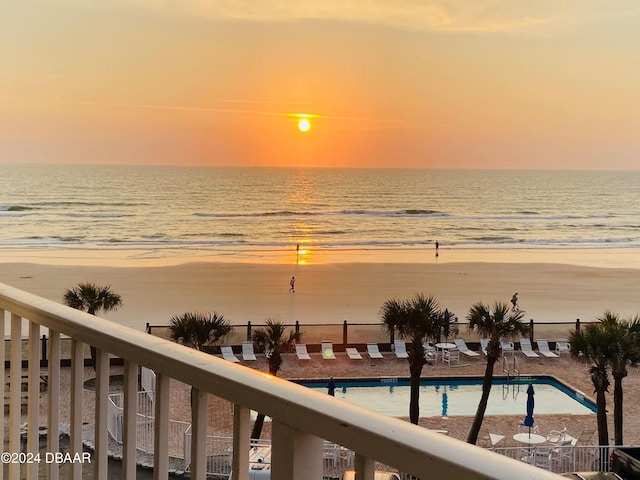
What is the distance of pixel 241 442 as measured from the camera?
2.97ft

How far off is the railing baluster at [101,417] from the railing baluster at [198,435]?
31 cm

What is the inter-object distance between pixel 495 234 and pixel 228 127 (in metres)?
30.3

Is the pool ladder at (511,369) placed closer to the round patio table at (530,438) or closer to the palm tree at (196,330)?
the round patio table at (530,438)

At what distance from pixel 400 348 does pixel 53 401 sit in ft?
46.7

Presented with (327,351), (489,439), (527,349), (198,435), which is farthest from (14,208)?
(198,435)

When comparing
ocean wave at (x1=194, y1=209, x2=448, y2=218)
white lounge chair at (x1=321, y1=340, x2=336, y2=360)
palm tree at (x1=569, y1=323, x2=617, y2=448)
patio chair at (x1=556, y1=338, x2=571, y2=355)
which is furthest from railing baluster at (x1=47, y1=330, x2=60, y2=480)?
ocean wave at (x1=194, y1=209, x2=448, y2=218)

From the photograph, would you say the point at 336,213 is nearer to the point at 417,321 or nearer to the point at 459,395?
the point at 459,395

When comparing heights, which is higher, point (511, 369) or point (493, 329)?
point (493, 329)

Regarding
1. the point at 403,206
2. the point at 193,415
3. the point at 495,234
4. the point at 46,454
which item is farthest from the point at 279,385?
the point at 403,206

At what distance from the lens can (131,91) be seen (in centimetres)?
4706

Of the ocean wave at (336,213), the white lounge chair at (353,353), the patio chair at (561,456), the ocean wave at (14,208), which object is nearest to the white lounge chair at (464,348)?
the white lounge chair at (353,353)

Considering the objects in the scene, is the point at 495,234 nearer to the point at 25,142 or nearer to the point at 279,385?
the point at 279,385

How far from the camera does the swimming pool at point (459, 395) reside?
11891 millimetres

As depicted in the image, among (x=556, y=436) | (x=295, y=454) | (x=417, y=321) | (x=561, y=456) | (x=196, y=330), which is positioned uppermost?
(x=295, y=454)
